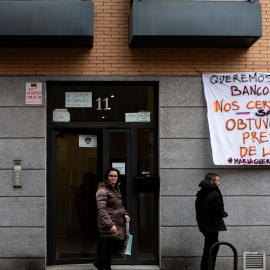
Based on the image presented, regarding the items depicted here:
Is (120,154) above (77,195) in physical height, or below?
above

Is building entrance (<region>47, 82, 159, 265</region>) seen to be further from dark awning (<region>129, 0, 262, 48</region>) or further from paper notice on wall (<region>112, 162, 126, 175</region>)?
dark awning (<region>129, 0, 262, 48</region>)

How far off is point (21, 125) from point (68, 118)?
86cm

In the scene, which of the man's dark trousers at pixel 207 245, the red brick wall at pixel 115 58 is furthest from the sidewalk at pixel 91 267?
the red brick wall at pixel 115 58

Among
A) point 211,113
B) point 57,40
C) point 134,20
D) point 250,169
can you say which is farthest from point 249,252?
point 57,40

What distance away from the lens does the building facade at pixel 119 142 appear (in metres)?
7.65

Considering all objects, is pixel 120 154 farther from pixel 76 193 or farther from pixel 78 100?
pixel 78 100

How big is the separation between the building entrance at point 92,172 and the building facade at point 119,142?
0.02 m

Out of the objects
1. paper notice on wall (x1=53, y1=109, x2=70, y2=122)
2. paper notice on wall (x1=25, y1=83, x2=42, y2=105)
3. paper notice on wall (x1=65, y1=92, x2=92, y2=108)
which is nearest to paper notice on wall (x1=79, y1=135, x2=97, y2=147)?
paper notice on wall (x1=53, y1=109, x2=70, y2=122)

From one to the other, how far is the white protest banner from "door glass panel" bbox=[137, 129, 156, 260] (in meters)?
1.19

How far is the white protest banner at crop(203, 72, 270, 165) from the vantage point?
7742mm

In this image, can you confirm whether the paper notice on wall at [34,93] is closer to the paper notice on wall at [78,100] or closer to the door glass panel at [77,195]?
the paper notice on wall at [78,100]

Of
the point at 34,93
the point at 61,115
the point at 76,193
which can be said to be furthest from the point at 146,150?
the point at 34,93

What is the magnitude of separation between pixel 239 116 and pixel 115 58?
8.18ft

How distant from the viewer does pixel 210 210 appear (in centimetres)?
685
